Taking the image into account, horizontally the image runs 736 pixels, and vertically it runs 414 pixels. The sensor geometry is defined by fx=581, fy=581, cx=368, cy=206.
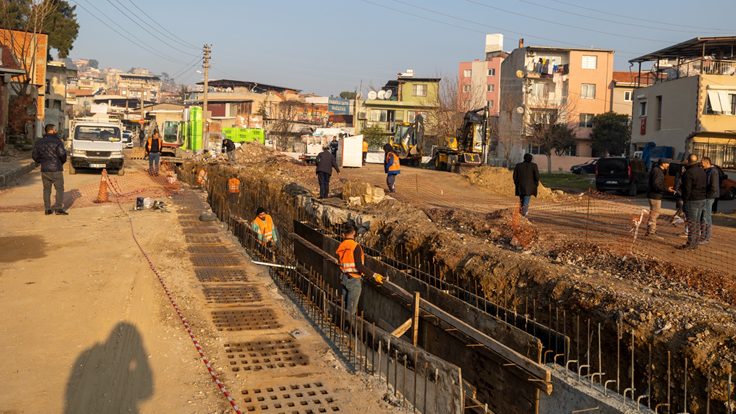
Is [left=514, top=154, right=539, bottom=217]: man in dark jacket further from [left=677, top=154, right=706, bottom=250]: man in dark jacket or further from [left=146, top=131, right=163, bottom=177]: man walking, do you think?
[left=146, top=131, right=163, bottom=177]: man walking

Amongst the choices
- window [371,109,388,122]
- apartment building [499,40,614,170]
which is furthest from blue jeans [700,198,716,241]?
window [371,109,388,122]

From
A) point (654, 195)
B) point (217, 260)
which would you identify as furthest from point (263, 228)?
point (654, 195)

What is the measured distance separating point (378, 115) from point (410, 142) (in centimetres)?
2388

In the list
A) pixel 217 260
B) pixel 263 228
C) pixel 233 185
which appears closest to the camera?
pixel 217 260

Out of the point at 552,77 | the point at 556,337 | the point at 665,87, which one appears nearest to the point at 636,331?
the point at 556,337

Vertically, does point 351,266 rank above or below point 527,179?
below

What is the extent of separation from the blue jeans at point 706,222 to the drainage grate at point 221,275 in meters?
7.71

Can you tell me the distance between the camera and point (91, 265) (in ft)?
30.0

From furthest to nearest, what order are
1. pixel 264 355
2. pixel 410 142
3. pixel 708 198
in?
1. pixel 410 142
2. pixel 708 198
3. pixel 264 355

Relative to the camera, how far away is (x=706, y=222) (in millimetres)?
10039

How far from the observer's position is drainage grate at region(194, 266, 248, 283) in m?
8.89

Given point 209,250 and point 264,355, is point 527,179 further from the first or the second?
point 264,355

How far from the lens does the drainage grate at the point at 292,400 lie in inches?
187

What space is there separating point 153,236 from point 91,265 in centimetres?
279
